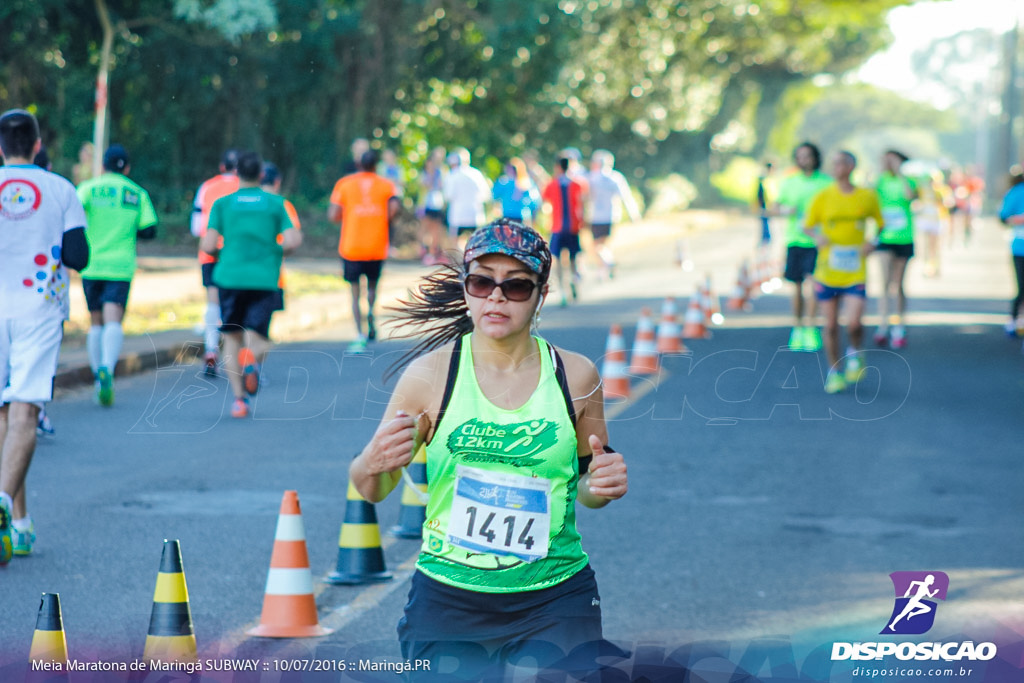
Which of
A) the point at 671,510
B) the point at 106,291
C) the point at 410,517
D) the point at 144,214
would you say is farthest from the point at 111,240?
the point at 671,510

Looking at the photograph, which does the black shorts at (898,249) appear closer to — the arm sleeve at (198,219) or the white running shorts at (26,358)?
the arm sleeve at (198,219)

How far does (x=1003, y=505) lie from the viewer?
8461 mm

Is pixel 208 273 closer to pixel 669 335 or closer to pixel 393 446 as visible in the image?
pixel 669 335

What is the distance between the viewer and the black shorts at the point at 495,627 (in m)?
3.65

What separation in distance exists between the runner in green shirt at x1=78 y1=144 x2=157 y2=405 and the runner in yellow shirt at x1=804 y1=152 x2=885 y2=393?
17.4 ft

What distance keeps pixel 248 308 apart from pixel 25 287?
443 cm

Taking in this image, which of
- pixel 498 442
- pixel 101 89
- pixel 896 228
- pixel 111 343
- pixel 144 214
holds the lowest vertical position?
pixel 111 343

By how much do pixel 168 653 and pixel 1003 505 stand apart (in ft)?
16.8

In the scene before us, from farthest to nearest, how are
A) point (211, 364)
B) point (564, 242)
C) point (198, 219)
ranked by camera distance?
point (564, 242), point (198, 219), point (211, 364)

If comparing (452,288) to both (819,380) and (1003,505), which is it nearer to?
(1003,505)

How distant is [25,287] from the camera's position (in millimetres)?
6973

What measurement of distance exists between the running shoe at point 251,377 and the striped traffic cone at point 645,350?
12.5 ft

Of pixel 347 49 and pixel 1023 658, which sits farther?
pixel 347 49

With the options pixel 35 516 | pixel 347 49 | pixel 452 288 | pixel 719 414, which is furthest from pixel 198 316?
pixel 347 49
